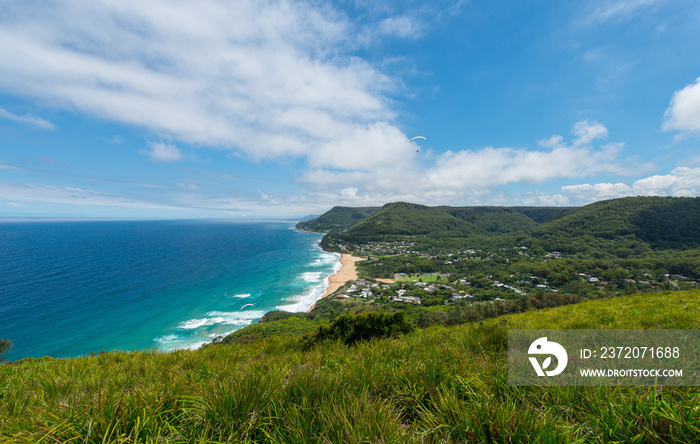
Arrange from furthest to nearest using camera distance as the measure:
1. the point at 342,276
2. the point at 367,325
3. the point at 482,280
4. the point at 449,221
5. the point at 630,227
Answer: the point at 449,221
the point at 630,227
the point at 342,276
the point at 482,280
the point at 367,325

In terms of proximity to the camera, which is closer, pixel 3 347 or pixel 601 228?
pixel 3 347

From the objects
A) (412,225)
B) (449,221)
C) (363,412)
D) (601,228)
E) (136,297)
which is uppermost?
(449,221)

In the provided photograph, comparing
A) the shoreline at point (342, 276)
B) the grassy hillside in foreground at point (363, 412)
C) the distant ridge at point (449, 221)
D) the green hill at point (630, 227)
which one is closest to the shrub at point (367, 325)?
the grassy hillside in foreground at point (363, 412)

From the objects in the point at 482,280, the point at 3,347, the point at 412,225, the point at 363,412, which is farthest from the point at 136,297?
the point at 412,225

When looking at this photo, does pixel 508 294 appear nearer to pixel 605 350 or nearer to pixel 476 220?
pixel 605 350
